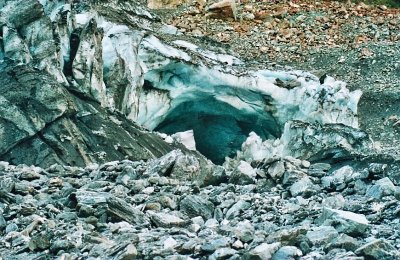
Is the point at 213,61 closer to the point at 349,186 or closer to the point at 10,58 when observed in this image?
the point at 10,58

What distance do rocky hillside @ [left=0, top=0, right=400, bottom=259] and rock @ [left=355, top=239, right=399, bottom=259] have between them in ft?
0.04

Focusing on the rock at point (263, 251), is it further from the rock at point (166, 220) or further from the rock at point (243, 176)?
the rock at point (243, 176)

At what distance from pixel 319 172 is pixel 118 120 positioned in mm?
6388

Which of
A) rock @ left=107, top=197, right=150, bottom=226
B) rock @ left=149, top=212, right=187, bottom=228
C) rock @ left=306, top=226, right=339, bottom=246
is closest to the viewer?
rock @ left=306, top=226, right=339, bottom=246

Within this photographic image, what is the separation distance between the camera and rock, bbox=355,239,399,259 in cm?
488

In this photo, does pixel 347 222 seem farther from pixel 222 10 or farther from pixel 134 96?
pixel 222 10

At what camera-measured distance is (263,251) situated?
5098 mm

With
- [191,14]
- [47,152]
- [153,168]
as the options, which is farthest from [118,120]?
[191,14]

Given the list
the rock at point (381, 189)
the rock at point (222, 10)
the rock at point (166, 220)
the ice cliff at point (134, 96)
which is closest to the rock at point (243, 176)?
the rock at point (381, 189)

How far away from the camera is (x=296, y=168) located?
9000 millimetres

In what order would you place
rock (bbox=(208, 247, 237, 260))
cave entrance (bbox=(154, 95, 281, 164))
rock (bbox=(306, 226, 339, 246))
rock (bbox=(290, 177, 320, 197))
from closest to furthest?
rock (bbox=(208, 247, 237, 260)) < rock (bbox=(306, 226, 339, 246)) < rock (bbox=(290, 177, 320, 197)) < cave entrance (bbox=(154, 95, 281, 164))

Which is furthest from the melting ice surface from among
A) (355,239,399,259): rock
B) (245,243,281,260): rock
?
(355,239,399,259): rock

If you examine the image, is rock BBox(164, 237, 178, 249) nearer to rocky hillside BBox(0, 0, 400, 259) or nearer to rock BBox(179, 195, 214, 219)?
rocky hillside BBox(0, 0, 400, 259)

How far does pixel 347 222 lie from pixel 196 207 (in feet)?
6.92
